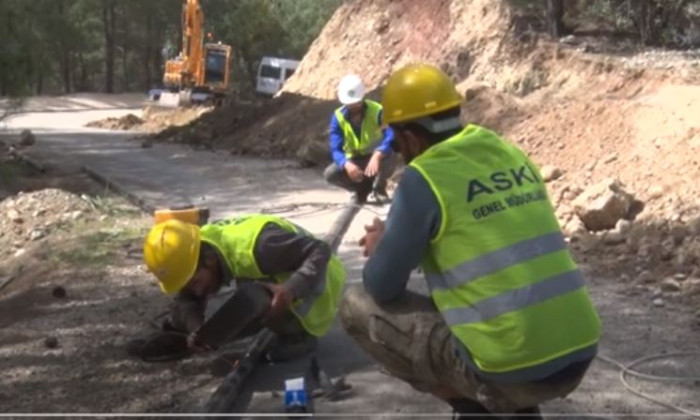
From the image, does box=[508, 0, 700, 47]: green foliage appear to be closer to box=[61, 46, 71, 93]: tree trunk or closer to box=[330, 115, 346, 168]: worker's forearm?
box=[330, 115, 346, 168]: worker's forearm

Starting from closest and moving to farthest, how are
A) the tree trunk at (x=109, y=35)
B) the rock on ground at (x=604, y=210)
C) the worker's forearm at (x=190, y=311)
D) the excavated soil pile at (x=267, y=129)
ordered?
the worker's forearm at (x=190, y=311), the rock on ground at (x=604, y=210), the excavated soil pile at (x=267, y=129), the tree trunk at (x=109, y=35)

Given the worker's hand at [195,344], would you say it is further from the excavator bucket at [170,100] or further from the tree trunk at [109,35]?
the tree trunk at [109,35]

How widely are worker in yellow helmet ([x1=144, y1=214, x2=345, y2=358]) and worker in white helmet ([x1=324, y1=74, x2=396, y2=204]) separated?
624 cm

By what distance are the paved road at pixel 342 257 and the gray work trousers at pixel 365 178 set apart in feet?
1.12

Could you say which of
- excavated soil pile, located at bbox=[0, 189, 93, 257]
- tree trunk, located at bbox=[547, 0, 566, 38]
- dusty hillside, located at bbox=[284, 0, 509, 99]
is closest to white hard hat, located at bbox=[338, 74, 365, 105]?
excavated soil pile, located at bbox=[0, 189, 93, 257]

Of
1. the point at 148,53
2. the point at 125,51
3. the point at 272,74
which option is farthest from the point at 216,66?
the point at 125,51

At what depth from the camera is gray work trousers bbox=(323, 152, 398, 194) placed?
14117 mm

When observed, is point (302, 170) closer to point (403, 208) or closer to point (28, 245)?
point (28, 245)

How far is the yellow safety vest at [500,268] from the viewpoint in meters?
4.64

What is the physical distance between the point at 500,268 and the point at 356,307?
766mm

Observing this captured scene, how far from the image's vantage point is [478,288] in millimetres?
4684

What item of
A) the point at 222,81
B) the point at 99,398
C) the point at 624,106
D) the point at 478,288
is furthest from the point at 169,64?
the point at 478,288

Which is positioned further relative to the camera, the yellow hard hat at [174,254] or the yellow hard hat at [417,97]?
the yellow hard hat at [174,254]

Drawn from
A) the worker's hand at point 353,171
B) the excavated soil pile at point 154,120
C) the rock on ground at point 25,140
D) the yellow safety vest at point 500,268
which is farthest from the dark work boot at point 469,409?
the excavated soil pile at point 154,120
